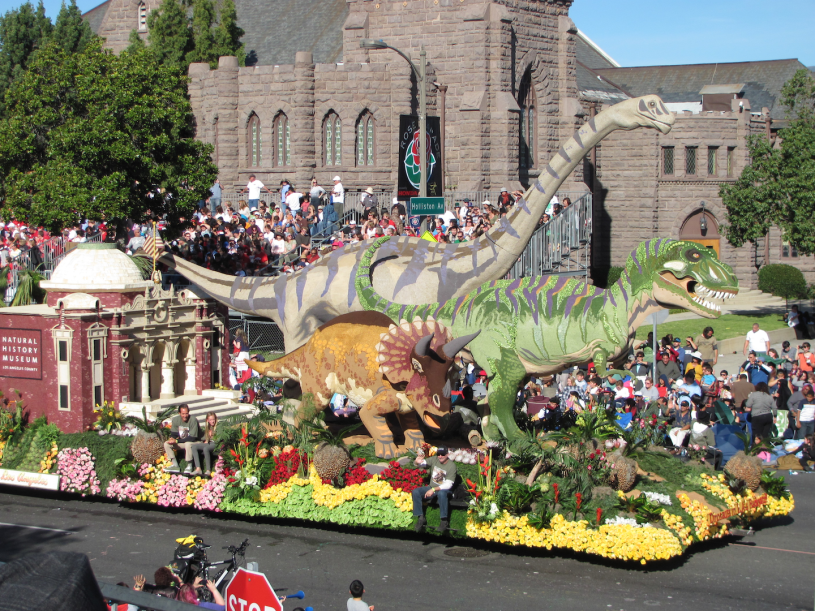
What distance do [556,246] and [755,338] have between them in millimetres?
5715

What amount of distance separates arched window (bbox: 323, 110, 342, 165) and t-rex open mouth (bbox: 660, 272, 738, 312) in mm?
23295

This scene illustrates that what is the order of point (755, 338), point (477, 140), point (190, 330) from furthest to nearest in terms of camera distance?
point (477, 140)
point (755, 338)
point (190, 330)

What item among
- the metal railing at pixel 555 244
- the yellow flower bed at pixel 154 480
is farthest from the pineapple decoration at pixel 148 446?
the metal railing at pixel 555 244

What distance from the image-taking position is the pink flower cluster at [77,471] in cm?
1474

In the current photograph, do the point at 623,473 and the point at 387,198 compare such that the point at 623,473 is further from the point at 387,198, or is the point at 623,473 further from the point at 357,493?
the point at 387,198

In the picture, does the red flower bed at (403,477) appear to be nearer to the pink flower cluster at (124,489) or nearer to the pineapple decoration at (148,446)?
the pineapple decoration at (148,446)

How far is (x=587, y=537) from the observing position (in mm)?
11492

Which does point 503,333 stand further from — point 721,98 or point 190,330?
point 721,98

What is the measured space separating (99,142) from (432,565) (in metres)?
16.0

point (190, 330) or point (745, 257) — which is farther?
point (745, 257)

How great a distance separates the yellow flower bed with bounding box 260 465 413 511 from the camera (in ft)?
41.9

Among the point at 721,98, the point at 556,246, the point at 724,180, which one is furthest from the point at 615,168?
the point at 556,246

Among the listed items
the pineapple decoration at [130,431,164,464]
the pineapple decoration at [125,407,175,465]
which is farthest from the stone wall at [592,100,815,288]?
the pineapple decoration at [130,431,164,464]

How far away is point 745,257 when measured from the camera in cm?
4206
